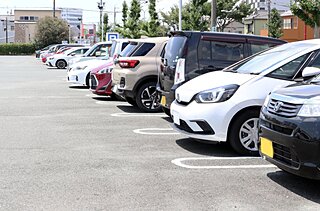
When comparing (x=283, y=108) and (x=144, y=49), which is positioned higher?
(x=144, y=49)

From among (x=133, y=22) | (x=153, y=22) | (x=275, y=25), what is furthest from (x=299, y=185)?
(x=275, y=25)

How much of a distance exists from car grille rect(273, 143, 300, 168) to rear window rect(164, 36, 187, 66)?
129 inches

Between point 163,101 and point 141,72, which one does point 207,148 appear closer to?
point 163,101

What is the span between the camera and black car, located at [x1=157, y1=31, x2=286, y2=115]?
25.7ft

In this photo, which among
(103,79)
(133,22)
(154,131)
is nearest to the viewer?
(154,131)

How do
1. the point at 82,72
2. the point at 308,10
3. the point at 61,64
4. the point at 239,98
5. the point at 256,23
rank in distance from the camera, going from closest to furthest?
1. the point at 239,98
2. the point at 82,72
3. the point at 308,10
4. the point at 61,64
5. the point at 256,23

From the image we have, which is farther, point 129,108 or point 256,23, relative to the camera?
point 256,23

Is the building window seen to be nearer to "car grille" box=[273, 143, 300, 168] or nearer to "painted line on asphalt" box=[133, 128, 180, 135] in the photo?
"painted line on asphalt" box=[133, 128, 180, 135]

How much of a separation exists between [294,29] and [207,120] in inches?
2003

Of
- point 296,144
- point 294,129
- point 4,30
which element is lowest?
point 296,144

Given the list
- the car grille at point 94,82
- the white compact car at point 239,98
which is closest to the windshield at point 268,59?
the white compact car at point 239,98

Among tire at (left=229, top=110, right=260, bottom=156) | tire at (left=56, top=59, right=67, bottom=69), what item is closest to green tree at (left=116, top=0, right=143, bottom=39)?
tire at (left=56, top=59, right=67, bottom=69)

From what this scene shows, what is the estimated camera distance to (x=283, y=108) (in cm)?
486

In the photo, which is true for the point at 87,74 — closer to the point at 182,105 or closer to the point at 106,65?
the point at 106,65
